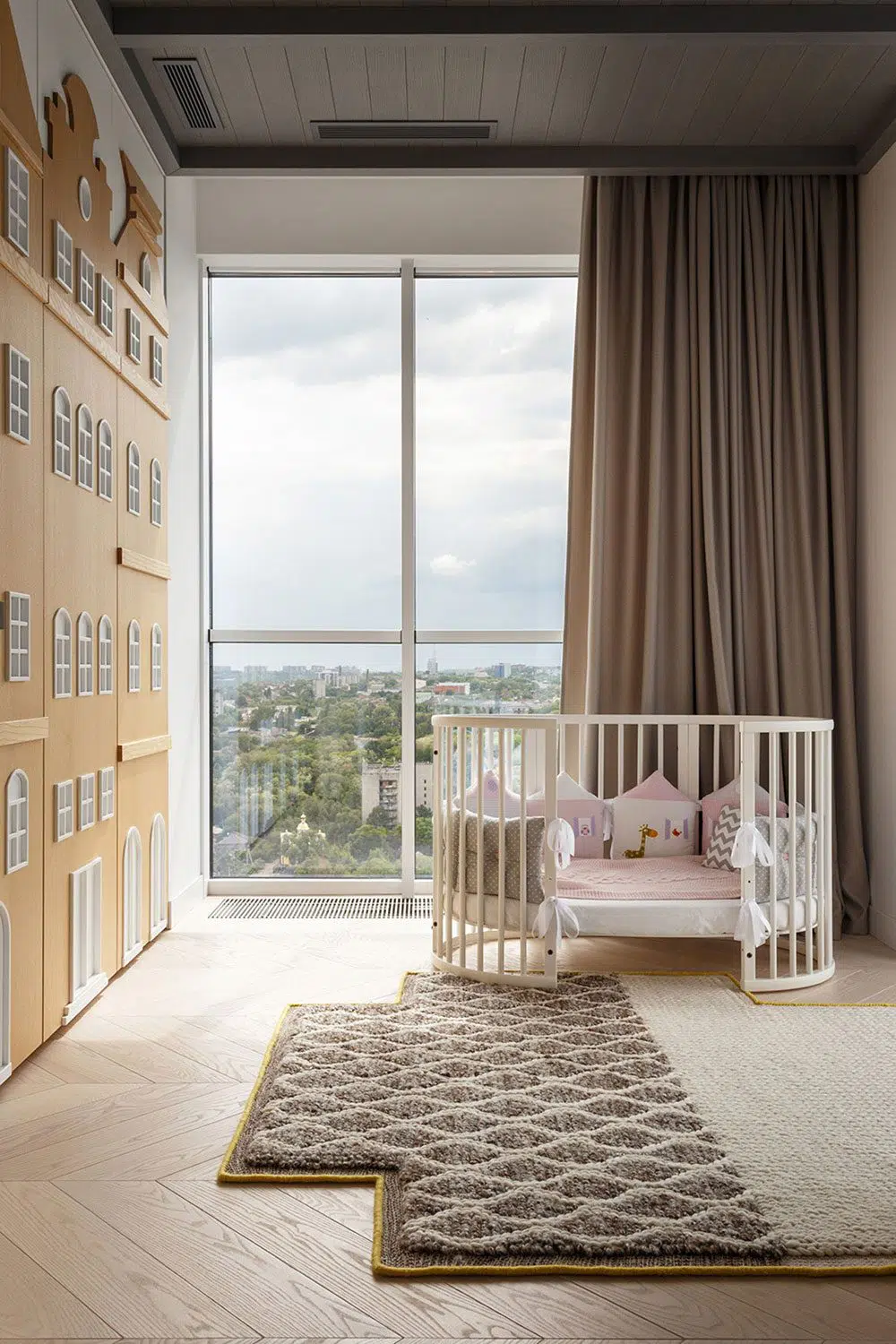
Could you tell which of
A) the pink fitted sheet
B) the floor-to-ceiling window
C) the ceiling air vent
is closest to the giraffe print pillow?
the pink fitted sheet

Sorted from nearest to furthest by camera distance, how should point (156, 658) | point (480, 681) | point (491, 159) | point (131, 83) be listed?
point (131, 83)
point (156, 658)
point (491, 159)
point (480, 681)

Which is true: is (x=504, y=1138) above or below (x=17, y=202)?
below

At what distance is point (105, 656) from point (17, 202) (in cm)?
119

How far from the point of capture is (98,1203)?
179cm

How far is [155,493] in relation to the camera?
3496mm

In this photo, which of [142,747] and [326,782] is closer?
[142,747]

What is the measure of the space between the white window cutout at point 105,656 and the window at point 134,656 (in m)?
0.18

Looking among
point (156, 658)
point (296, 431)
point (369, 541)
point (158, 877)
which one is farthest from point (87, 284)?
point (158, 877)

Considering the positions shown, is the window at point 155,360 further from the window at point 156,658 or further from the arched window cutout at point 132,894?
the arched window cutout at point 132,894

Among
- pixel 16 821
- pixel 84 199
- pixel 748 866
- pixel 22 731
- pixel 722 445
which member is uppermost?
pixel 84 199

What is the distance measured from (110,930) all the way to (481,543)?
81.6 inches

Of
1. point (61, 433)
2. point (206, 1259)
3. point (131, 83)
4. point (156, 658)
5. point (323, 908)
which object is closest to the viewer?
point (206, 1259)

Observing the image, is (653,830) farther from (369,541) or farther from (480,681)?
(369,541)

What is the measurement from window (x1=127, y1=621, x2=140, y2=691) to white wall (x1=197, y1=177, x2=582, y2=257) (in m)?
1.72
